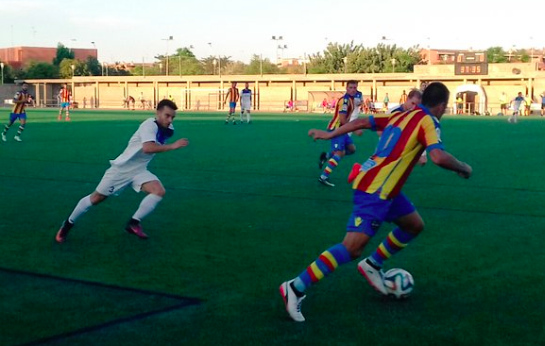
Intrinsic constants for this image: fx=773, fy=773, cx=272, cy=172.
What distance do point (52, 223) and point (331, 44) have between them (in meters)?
98.9

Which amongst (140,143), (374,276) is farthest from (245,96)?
(374,276)

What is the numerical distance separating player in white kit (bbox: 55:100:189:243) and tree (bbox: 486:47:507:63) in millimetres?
116192

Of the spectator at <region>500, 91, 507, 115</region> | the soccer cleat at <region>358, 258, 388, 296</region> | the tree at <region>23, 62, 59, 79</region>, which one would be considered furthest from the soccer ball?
the tree at <region>23, 62, 59, 79</region>

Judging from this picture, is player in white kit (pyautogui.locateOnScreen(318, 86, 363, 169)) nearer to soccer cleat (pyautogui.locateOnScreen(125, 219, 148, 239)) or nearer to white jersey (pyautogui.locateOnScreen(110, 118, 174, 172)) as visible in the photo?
white jersey (pyautogui.locateOnScreen(110, 118, 174, 172))

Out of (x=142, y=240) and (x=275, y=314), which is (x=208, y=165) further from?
(x=275, y=314)

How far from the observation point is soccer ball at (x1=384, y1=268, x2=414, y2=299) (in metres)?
6.11

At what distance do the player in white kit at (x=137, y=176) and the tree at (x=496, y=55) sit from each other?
116 meters

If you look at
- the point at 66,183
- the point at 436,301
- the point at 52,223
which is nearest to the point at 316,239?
the point at 436,301

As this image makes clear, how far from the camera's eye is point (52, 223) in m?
9.56

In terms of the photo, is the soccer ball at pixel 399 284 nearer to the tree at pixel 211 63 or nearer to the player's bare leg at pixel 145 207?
the player's bare leg at pixel 145 207

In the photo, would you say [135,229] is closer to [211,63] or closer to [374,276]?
→ [374,276]

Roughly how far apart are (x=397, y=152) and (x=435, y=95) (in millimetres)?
519

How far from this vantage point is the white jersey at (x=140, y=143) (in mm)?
8250

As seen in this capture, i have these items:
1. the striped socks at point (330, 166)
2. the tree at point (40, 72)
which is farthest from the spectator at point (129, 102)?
the striped socks at point (330, 166)
